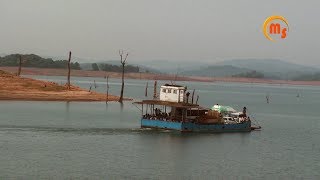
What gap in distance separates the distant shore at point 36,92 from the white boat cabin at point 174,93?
5151cm

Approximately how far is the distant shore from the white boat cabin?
51.5 meters

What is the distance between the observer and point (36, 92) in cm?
12794

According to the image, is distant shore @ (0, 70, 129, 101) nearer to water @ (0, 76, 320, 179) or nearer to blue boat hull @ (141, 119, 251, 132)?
water @ (0, 76, 320, 179)

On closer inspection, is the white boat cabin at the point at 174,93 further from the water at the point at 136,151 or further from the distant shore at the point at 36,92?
the distant shore at the point at 36,92

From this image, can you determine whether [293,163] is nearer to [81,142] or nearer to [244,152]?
[244,152]

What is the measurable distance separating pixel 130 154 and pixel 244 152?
13.1 metres

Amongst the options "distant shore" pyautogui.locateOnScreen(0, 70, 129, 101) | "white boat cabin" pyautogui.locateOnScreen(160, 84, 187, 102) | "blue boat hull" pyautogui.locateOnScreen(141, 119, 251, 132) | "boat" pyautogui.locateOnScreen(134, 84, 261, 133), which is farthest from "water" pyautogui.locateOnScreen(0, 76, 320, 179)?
"distant shore" pyautogui.locateOnScreen(0, 70, 129, 101)

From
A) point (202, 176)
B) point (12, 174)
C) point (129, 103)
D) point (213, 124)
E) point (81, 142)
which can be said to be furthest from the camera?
point (129, 103)

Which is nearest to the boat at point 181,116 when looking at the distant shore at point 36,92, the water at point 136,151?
the water at point 136,151

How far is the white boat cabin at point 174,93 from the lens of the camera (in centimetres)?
7531

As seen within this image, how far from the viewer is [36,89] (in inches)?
5157

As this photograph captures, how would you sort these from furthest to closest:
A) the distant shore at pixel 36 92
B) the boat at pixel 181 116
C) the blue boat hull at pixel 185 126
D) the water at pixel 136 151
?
the distant shore at pixel 36 92
the boat at pixel 181 116
the blue boat hull at pixel 185 126
the water at pixel 136 151

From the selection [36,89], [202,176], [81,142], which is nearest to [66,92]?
[36,89]

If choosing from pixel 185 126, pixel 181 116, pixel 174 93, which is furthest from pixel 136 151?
pixel 174 93
